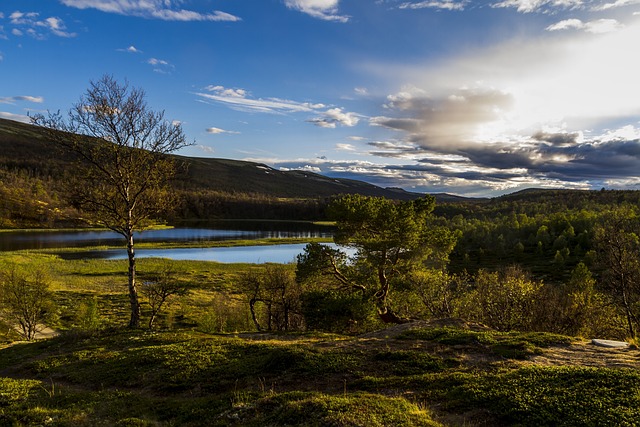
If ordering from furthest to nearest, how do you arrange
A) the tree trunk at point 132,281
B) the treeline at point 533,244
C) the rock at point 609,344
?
1. the treeline at point 533,244
2. the tree trunk at point 132,281
3. the rock at point 609,344

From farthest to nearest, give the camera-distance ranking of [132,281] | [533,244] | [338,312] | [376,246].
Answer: [533,244] → [376,246] → [338,312] → [132,281]

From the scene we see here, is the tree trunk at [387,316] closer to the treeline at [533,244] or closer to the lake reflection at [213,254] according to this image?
the lake reflection at [213,254]

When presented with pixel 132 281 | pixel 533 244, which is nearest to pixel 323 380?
pixel 132 281

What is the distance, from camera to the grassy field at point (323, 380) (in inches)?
314

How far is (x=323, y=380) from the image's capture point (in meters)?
11.2

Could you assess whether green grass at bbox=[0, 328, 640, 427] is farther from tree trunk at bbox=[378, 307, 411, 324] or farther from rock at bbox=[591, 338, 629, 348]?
tree trunk at bbox=[378, 307, 411, 324]

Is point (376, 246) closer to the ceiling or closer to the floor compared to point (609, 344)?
closer to the ceiling

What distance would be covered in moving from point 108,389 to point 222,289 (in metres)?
53.1

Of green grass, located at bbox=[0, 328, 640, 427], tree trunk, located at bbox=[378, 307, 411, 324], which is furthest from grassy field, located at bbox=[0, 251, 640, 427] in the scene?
tree trunk, located at bbox=[378, 307, 411, 324]

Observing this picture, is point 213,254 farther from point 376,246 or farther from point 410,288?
point 376,246

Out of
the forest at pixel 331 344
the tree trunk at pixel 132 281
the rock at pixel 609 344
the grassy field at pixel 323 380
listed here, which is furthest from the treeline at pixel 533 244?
the tree trunk at pixel 132 281

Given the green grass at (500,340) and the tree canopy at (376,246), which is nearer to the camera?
the green grass at (500,340)

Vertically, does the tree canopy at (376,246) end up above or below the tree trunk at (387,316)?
above

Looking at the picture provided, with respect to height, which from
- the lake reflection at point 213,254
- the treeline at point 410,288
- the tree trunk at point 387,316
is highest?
the treeline at point 410,288
